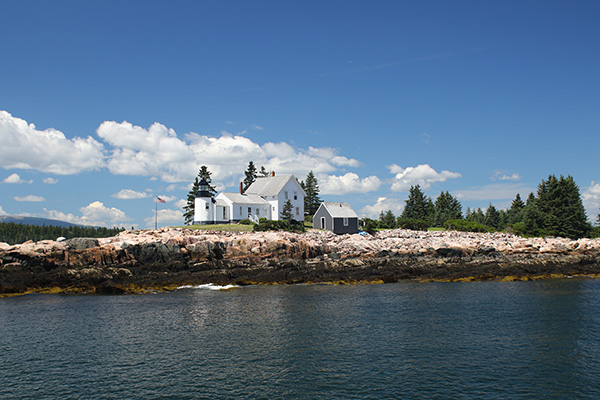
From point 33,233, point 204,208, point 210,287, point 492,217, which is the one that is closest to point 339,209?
point 204,208

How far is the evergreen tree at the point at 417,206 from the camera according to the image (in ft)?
328

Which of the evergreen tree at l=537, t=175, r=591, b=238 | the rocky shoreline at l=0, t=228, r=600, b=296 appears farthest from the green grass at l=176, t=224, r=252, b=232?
the evergreen tree at l=537, t=175, r=591, b=238

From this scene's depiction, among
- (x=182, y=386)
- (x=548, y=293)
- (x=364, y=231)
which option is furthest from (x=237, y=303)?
(x=364, y=231)

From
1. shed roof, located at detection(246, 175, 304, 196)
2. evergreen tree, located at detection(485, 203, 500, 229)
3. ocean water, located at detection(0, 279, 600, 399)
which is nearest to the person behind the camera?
ocean water, located at detection(0, 279, 600, 399)

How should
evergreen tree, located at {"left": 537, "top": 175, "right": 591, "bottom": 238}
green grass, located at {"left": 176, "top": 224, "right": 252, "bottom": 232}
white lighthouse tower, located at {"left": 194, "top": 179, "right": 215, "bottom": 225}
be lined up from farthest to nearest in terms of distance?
evergreen tree, located at {"left": 537, "top": 175, "right": 591, "bottom": 238} → white lighthouse tower, located at {"left": 194, "top": 179, "right": 215, "bottom": 225} → green grass, located at {"left": 176, "top": 224, "right": 252, "bottom": 232}

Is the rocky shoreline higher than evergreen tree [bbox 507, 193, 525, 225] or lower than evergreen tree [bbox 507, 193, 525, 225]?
lower

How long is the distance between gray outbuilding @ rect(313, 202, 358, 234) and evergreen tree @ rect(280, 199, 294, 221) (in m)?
4.80

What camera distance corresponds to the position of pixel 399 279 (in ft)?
136

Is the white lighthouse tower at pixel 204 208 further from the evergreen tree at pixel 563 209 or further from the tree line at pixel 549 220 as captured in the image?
the evergreen tree at pixel 563 209

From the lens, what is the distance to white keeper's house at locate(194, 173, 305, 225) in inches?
2726

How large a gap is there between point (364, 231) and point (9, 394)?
57923mm

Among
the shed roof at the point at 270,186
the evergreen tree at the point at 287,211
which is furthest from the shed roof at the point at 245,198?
the evergreen tree at the point at 287,211

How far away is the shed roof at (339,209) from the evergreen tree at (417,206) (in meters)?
33.9

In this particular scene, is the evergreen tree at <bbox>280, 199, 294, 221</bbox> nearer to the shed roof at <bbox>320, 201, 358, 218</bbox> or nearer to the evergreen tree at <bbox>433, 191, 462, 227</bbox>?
the shed roof at <bbox>320, 201, 358, 218</bbox>
